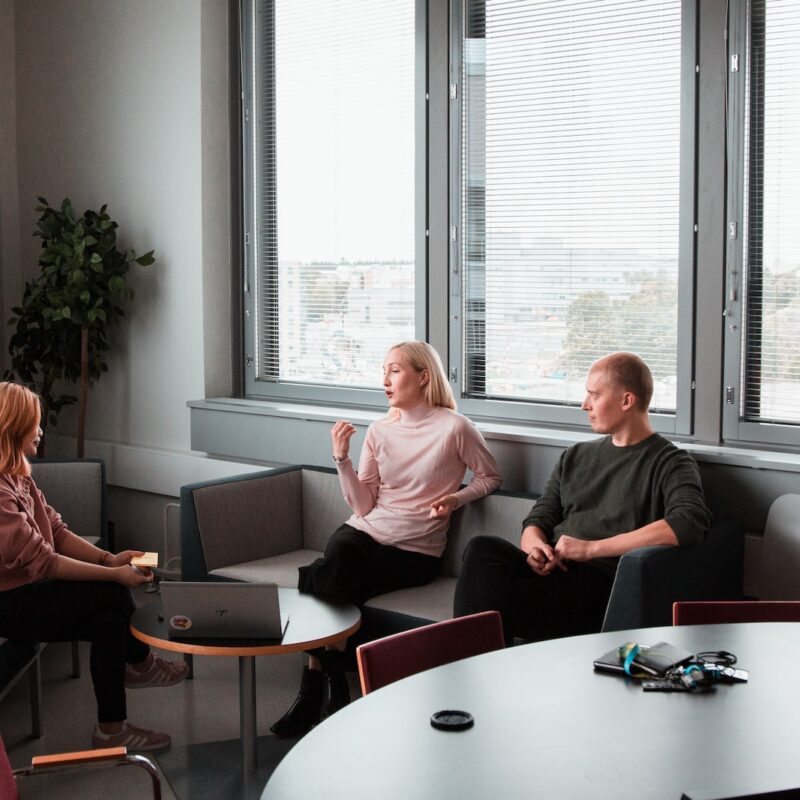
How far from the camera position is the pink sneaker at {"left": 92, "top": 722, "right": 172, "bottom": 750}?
11.2 feet

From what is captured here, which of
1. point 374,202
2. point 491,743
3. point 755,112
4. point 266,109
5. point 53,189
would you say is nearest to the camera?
point 491,743

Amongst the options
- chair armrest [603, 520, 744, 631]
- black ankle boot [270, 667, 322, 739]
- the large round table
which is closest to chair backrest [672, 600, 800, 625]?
the large round table

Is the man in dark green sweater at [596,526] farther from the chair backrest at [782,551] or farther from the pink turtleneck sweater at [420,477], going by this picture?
the pink turtleneck sweater at [420,477]

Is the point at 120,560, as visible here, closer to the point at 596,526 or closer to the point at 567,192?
the point at 596,526

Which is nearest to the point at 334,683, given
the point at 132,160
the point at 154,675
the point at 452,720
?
the point at 154,675

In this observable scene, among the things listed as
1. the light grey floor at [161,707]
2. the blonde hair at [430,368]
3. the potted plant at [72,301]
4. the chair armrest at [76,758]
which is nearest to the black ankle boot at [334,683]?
the light grey floor at [161,707]

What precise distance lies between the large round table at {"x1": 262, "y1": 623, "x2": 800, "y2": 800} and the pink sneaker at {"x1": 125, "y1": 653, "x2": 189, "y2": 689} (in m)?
1.97

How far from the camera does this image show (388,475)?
4.14 m

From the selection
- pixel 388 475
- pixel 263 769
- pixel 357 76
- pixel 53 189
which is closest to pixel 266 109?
pixel 357 76

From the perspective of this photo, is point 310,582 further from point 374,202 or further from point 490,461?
point 374,202

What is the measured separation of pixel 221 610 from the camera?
305 cm

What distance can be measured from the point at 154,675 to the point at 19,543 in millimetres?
755

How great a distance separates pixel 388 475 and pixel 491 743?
8.03ft

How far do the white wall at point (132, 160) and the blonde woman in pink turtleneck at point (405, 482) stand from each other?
1599 mm
